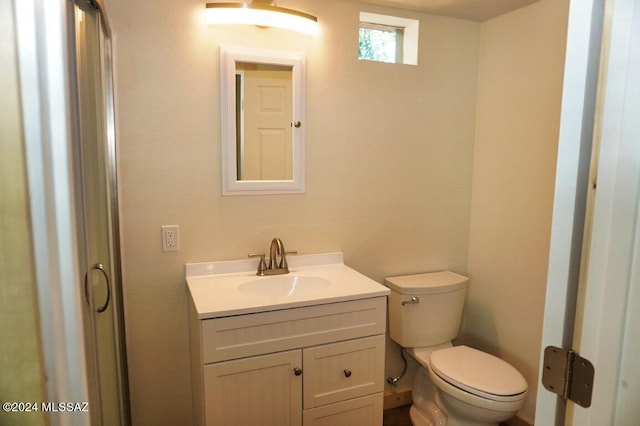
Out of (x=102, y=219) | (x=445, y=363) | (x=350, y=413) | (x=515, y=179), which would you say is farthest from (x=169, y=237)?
(x=515, y=179)

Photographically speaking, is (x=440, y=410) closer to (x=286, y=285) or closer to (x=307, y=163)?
(x=286, y=285)

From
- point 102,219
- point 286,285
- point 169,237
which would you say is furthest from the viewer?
point 286,285

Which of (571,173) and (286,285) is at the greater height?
(571,173)

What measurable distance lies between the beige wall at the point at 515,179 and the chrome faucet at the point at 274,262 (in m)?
1.22

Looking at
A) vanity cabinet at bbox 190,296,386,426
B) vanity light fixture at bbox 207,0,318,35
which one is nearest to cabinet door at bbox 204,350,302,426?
vanity cabinet at bbox 190,296,386,426

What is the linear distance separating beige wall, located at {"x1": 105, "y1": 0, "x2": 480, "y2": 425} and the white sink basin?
0.18m

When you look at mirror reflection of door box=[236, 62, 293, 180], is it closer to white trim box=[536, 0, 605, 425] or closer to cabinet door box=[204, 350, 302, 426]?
cabinet door box=[204, 350, 302, 426]

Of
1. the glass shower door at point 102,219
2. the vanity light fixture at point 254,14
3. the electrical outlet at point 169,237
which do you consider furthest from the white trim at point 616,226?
the electrical outlet at point 169,237

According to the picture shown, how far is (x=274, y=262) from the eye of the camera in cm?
196

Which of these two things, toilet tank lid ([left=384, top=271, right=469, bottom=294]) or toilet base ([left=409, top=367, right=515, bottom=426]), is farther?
toilet tank lid ([left=384, top=271, right=469, bottom=294])

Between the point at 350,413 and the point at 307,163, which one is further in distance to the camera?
the point at 307,163

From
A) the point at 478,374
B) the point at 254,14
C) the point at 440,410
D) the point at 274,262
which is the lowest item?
the point at 440,410

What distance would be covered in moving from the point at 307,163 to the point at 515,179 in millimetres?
1120

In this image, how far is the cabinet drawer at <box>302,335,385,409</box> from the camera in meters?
1.62
